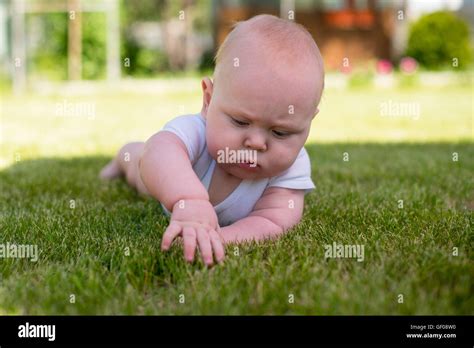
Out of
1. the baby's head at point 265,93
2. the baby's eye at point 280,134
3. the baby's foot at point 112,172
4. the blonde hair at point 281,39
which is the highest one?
the blonde hair at point 281,39

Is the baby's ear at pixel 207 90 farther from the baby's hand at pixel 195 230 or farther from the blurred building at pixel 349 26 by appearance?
the blurred building at pixel 349 26

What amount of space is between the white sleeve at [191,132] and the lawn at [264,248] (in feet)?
1.04

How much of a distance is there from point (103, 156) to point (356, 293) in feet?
10.8

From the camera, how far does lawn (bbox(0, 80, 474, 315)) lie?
1.67 metres

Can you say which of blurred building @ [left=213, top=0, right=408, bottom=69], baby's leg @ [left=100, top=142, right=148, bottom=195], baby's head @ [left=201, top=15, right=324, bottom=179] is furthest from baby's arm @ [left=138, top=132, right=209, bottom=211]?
blurred building @ [left=213, top=0, right=408, bottom=69]

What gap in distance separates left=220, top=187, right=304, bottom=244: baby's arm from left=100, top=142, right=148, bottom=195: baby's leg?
79cm

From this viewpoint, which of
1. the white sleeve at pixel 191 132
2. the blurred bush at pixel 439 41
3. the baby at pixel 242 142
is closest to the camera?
the baby at pixel 242 142

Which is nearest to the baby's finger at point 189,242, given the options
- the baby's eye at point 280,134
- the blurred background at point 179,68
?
the baby's eye at point 280,134

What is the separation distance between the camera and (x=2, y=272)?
6.39 ft

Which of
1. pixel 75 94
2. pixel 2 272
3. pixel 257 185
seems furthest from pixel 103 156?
pixel 75 94

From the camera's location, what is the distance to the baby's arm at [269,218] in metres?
2.27

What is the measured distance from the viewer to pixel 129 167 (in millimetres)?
3420
